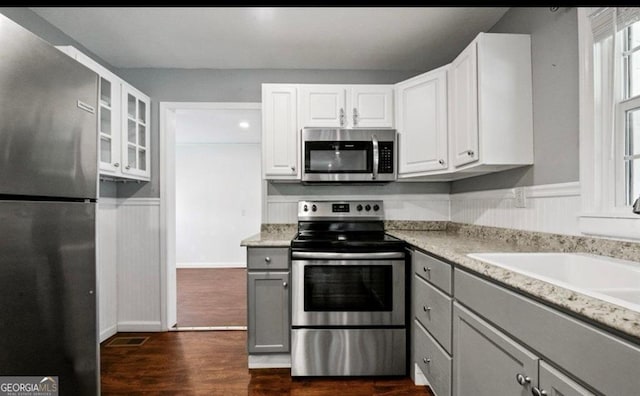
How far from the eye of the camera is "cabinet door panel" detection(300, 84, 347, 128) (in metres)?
2.60

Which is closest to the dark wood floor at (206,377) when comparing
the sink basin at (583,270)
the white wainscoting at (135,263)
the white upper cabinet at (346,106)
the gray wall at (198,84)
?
the white wainscoting at (135,263)

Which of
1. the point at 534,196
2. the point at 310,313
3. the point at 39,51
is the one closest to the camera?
the point at 39,51

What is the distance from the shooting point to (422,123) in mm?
2441

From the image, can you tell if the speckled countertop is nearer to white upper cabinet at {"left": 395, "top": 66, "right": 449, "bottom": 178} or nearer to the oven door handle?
the oven door handle

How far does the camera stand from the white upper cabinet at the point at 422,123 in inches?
91.4

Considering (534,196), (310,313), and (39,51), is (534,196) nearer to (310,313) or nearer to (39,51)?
(310,313)

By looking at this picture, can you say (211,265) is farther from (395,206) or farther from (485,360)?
(485,360)

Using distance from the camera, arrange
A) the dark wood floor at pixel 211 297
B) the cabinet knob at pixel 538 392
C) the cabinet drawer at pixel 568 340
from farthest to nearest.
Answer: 1. the dark wood floor at pixel 211 297
2. the cabinet knob at pixel 538 392
3. the cabinet drawer at pixel 568 340

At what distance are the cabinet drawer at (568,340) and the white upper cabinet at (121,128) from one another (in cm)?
237

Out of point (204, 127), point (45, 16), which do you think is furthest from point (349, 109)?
point (204, 127)

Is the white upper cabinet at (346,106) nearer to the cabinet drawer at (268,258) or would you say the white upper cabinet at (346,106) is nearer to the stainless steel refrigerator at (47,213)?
the cabinet drawer at (268,258)

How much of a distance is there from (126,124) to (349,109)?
1738 millimetres

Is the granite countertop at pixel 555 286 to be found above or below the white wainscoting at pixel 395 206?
below

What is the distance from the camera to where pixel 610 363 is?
0.74 m
